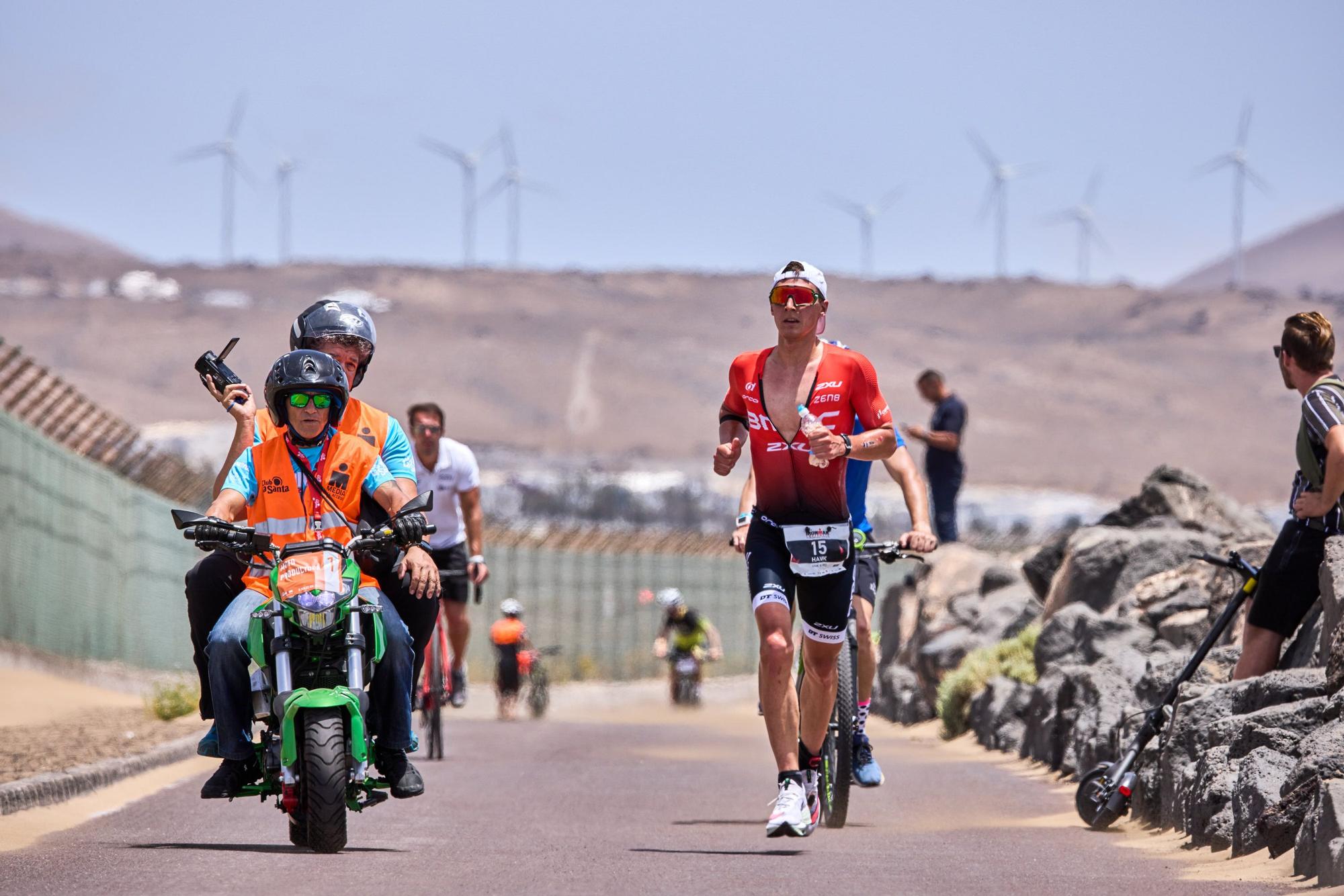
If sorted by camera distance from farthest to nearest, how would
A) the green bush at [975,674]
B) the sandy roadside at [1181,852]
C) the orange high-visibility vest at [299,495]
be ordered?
the green bush at [975,674] < the orange high-visibility vest at [299,495] < the sandy roadside at [1181,852]

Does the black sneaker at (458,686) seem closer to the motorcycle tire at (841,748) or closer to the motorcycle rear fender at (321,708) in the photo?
the motorcycle tire at (841,748)

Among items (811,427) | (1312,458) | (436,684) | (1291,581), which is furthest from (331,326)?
Answer: (436,684)

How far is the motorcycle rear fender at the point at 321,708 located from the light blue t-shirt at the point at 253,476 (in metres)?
0.81

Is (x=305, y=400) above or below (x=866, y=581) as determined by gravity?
above

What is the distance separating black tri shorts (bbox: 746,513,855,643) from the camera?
902 centimetres

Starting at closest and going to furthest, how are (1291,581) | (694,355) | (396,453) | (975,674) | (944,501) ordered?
(396,453) < (1291,581) < (975,674) < (944,501) < (694,355)

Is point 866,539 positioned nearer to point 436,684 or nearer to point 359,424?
point 359,424

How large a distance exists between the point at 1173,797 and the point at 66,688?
1363cm

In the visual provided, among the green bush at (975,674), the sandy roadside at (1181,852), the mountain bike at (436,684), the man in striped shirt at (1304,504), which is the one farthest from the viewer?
the green bush at (975,674)

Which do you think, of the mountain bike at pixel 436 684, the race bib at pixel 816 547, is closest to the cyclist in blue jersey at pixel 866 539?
the race bib at pixel 816 547

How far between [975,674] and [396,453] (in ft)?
36.3

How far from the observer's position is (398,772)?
8.45 metres

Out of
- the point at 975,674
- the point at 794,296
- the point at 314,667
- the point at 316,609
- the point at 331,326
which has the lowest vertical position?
the point at 975,674

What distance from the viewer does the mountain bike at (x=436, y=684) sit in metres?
13.8
